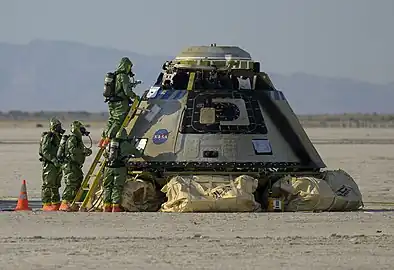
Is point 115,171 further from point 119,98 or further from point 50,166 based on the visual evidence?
point 50,166

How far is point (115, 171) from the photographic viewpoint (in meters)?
21.5

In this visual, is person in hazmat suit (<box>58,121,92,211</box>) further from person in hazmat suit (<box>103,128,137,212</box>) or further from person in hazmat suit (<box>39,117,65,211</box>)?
person in hazmat suit (<box>103,128,137,212</box>)

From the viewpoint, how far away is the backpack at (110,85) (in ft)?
72.9

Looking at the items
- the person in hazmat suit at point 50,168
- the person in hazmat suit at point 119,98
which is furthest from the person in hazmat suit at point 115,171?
the person in hazmat suit at point 50,168

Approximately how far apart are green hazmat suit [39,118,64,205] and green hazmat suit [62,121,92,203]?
1.91 feet

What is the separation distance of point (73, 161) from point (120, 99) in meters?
1.43

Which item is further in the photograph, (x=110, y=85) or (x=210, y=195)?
(x=110, y=85)

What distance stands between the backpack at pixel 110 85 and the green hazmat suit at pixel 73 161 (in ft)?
2.89

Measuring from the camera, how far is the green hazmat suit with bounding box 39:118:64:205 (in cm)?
2319

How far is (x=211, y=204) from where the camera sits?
829 inches

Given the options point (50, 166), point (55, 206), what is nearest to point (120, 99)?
point (50, 166)

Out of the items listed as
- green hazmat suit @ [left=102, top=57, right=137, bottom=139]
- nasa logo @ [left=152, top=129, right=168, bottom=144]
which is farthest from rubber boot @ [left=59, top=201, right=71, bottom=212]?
nasa logo @ [left=152, top=129, right=168, bottom=144]

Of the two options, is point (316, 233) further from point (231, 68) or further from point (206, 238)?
point (231, 68)

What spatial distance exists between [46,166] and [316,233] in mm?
7197
